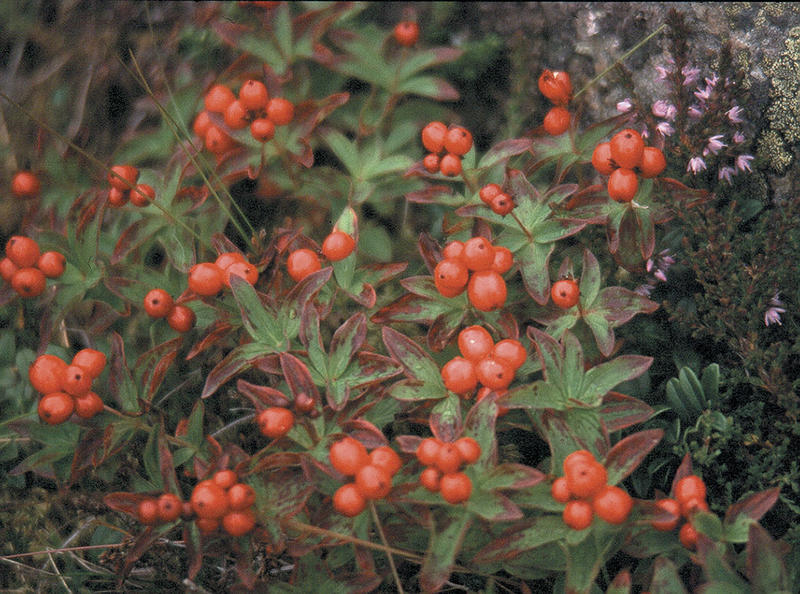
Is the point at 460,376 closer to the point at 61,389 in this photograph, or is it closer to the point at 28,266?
the point at 61,389

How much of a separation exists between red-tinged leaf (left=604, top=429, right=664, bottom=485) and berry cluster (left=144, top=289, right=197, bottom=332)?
5.10ft

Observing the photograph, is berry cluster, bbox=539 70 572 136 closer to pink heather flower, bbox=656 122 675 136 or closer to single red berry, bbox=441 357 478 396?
pink heather flower, bbox=656 122 675 136

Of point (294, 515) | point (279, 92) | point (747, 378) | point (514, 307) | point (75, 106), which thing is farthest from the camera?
point (75, 106)

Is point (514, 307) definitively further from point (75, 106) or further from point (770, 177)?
point (75, 106)

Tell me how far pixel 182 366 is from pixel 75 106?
168cm

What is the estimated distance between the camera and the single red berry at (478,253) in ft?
7.36

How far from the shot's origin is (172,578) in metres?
2.39

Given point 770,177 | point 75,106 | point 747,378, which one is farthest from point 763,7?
point 75,106

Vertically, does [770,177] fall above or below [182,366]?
above

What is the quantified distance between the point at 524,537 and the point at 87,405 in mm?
1483

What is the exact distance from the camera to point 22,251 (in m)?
2.55

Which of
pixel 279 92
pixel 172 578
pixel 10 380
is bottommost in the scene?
pixel 172 578

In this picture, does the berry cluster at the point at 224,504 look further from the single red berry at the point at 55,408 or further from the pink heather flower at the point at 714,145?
the pink heather flower at the point at 714,145

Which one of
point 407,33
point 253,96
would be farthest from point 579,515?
point 407,33
